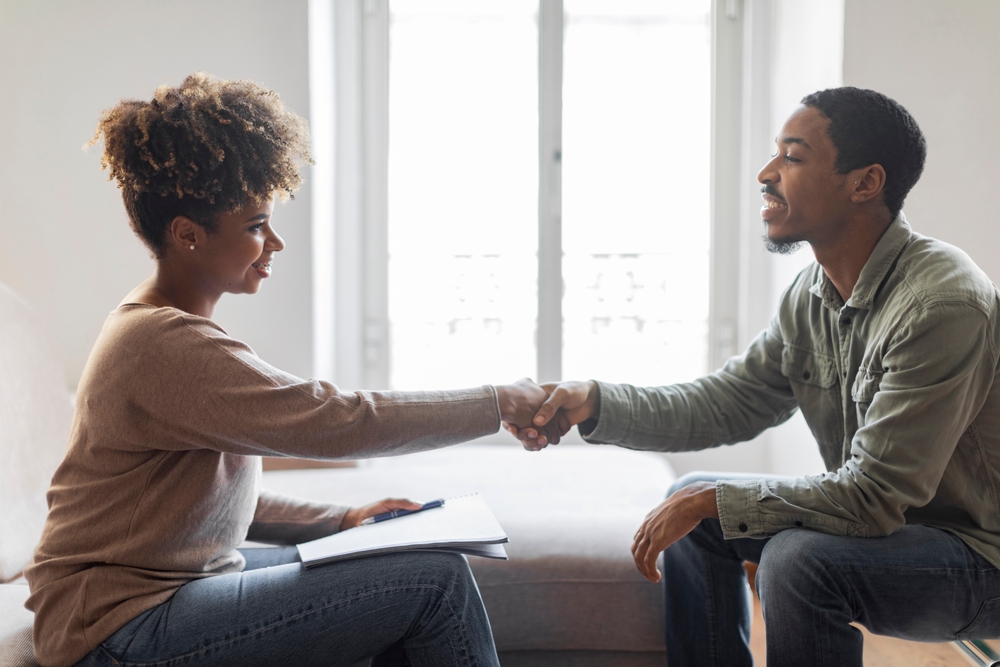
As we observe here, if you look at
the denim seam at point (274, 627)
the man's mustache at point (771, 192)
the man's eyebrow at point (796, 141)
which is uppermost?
the man's eyebrow at point (796, 141)

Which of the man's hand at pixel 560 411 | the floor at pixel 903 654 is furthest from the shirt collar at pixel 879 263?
the floor at pixel 903 654

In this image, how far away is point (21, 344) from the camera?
5.19ft

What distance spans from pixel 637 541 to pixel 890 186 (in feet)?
2.55

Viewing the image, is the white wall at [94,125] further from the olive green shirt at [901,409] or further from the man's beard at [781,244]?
the olive green shirt at [901,409]

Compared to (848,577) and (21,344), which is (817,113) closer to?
(848,577)

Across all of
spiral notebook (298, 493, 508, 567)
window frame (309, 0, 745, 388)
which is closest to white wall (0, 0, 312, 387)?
window frame (309, 0, 745, 388)

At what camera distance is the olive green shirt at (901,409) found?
111 centimetres

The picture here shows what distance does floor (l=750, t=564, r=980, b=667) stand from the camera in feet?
5.90

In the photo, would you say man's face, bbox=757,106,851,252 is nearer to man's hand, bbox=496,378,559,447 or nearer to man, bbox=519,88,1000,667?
man, bbox=519,88,1000,667

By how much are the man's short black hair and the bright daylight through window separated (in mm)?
1342

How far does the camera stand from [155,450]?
1.06 meters

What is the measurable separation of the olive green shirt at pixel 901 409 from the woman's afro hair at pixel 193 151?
0.86 m

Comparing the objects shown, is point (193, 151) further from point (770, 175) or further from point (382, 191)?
point (382, 191)

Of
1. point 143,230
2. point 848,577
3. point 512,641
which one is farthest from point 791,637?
point 143,230
